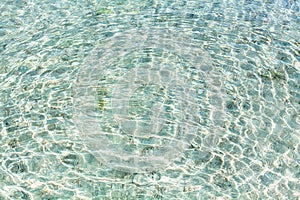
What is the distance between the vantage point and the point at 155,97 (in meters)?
4.91

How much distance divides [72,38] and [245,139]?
2.78 m

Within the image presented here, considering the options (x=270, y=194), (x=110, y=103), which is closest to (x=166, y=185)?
(x=270, y=194)

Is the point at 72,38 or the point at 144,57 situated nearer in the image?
the point at 144,57

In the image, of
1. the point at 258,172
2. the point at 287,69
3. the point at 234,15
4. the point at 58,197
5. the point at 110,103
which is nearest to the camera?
the point at 58,197

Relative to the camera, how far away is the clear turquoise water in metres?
4.00

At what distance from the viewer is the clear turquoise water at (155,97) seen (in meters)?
4.00

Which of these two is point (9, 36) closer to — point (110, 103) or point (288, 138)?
point (110, 103)

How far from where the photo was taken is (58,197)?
384 centimetres

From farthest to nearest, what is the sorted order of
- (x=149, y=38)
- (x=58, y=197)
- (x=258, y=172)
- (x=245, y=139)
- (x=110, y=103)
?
(x=149, y=38)
(x=110, y=103)
(x=245, y=139)
(x=258, y=172)
(x=58, y=197)

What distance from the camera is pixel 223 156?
4.24 metres

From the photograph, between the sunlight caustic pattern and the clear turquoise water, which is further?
the sunlight caustic pattern

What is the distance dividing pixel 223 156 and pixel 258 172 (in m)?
0.36

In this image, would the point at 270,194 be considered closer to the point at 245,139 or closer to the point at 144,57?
the point at 245,139

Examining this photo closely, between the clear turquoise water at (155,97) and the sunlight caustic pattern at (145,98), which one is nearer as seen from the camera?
the clear turquoise water at (155,97)
